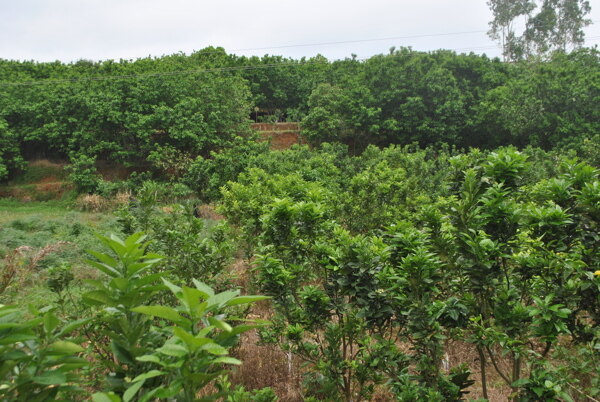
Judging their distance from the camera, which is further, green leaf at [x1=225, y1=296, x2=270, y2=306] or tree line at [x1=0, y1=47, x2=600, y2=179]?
tree line at [x1=0, y1=47, x2=600, y2=179]

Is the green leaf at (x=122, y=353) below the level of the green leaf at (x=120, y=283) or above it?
below

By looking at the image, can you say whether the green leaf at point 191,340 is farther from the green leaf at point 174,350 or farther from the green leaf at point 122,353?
the green leaf at point 122,353

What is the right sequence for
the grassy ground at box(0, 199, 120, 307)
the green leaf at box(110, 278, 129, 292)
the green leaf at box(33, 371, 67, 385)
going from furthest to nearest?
the grassy ground at box(0, 199, 120, 307)
the green leaf at box(110, 278, 129, 292)
the green leaf at box(33, 371, 67, 385)

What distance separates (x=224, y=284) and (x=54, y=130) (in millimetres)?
19656

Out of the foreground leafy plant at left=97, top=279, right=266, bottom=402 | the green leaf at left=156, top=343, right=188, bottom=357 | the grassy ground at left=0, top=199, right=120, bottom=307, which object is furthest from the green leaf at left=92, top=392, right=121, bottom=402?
the grassy ground at left=0, top=199, right=120, bottom=307

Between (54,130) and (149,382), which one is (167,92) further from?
(149,382)

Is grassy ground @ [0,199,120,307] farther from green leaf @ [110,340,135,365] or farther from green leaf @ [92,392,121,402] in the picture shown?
green leaf @ [92,392,121,402]

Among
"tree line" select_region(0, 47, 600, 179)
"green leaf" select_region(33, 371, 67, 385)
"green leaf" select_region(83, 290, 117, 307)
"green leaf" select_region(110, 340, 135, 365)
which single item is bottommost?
"green leaf" select_region(110, 340, 135, 365)

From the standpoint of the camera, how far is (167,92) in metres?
20.4

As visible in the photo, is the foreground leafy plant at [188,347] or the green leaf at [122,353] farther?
the green leaf at [122,353]

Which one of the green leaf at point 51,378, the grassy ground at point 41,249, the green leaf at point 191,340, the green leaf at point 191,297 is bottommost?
the grassy ground at point 41,249

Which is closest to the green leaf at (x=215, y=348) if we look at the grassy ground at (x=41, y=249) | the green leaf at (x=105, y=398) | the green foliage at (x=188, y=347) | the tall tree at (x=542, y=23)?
the green foliage at (x=188, y=347)

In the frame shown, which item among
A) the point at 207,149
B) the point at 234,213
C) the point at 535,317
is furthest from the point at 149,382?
the point at 207,149

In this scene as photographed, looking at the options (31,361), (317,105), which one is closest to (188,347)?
(31,361)
